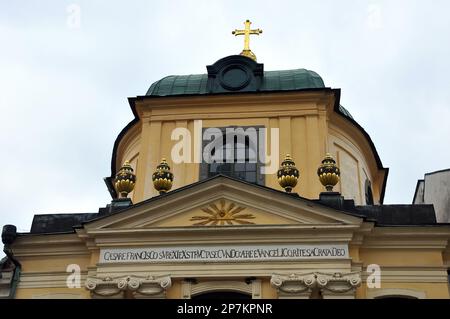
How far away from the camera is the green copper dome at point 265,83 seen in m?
24.0

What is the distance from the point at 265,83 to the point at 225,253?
25.6 ft

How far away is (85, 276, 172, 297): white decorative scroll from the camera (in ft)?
59.3

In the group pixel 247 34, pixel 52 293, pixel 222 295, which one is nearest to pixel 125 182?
pixel 52 293

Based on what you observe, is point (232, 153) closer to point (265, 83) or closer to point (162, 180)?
point (265, 83)

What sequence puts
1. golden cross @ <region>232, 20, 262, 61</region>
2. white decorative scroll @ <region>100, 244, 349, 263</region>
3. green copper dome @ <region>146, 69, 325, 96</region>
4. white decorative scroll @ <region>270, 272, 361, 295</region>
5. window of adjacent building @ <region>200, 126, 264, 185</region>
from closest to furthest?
white decorative scroll @ <region>270, 272, 361, 295</region>, white decorative scroll @ <region>100, 244, 349, 263</region>, window of adjacent building @ <region>200, 126, 264, 185</region>, green copper dome @ <region>146, 69, 325, 96</region>, golden cross @ <region>232, 20, 262, 61</region>

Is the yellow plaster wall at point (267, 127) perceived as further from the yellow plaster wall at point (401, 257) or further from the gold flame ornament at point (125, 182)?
the yellow plaster wall at point (401, 257)

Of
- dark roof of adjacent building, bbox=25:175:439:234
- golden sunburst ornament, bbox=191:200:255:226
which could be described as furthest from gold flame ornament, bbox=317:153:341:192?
golden sunburst ornament, bbox=191:200:255:226

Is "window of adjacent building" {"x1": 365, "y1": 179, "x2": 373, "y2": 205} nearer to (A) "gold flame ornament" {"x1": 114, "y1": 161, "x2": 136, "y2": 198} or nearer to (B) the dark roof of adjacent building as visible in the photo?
(B) the dark roof of adjacent building

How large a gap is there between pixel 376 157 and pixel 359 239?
A: 25.1 feet

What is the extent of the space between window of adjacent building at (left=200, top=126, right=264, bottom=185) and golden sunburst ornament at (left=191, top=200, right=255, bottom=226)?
3.20 meters
